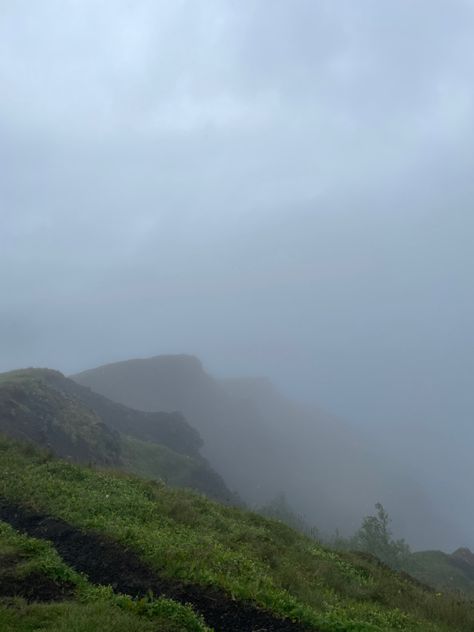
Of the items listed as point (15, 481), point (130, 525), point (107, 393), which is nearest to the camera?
point (130, 525)

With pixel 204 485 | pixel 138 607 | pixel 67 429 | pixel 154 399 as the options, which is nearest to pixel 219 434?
pixel 154 399

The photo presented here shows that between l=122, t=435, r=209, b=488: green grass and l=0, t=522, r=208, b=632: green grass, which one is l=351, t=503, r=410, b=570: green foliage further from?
l=0, t=522, r=208, b=632: green grass

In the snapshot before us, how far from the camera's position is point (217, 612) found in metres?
11.6

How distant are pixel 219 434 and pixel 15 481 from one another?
174 m

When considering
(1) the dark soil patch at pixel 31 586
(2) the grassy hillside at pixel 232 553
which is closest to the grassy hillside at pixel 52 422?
(2) the grassy hillside at pixel 232 553

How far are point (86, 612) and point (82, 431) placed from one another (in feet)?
168

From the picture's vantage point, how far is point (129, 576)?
13.1 m

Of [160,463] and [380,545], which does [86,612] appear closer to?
[380,545]

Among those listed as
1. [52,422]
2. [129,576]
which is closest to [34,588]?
[129,576]

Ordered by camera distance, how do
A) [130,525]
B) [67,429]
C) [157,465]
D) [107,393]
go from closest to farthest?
[130,525]
[67,429]
[157,465]
[107,393]

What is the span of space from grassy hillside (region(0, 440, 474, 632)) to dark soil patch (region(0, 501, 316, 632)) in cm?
21

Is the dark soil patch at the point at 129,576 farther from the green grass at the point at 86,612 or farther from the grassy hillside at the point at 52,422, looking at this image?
the grassy hillside at the point at 52,422

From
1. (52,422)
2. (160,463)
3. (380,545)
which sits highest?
(52,422)

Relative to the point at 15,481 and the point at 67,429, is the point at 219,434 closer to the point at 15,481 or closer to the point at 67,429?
the point at 67,429
